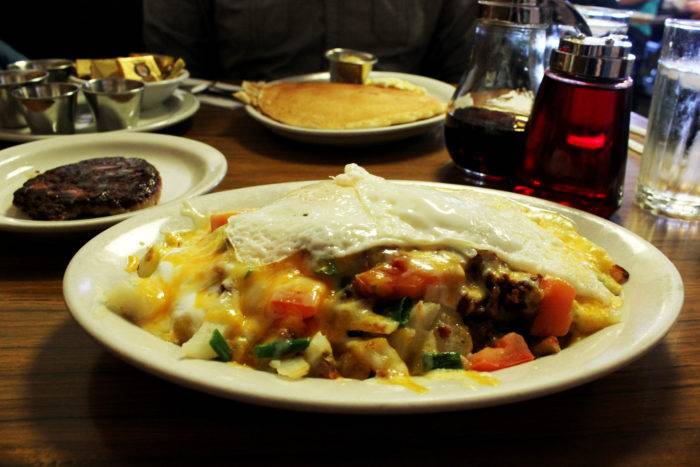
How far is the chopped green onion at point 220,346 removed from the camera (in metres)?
0.78

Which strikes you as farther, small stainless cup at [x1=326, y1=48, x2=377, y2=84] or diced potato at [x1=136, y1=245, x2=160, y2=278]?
small stainless cup at [x1=326, y1=48, x2=377, y2=84]

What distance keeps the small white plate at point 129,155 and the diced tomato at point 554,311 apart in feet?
2.74

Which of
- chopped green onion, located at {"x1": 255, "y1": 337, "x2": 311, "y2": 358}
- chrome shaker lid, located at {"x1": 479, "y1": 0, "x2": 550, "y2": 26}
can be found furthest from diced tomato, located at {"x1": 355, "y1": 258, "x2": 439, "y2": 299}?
chrome shaker lid, located at {"x1": 479, "y1": 0, "x2": 550, "y2": 26}

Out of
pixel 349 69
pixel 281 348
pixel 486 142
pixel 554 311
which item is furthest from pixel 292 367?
pixel 349 69

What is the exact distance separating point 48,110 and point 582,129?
1649 mm

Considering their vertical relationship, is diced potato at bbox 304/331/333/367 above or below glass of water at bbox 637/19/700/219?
below

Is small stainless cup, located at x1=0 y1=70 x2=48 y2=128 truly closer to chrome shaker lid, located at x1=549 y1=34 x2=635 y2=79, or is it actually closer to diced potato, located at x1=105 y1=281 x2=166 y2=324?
diced potato, located at x1=105 y1=281 x2=166 y2=324

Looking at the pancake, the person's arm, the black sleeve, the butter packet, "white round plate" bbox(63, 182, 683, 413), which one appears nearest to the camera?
"white round plate" bbox(63, 182, 683, 413)

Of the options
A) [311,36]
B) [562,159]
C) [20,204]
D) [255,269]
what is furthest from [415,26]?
[255,269]

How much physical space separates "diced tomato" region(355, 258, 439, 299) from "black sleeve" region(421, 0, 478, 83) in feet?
10.2

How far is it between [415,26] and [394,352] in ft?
10.2

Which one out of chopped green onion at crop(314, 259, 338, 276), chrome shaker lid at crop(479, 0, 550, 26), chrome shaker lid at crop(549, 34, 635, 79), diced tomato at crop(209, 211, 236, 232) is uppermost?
chrome shaker lid at crop(479, 0, 550, 26)

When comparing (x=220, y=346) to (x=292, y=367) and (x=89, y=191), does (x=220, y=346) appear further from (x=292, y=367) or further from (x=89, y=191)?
(x=89, y=191)

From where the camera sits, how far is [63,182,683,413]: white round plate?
2.14 feet
